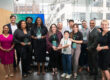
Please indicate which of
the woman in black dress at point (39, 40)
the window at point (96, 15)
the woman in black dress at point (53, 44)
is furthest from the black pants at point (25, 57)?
the window at point (96, 15)

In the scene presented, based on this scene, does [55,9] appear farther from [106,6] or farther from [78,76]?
[78,76]

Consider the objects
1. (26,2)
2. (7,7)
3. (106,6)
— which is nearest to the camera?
(7,7)

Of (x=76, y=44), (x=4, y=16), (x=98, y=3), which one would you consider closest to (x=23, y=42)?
(x=76, y=44)

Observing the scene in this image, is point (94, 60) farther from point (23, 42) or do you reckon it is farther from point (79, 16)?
point (79, 16)

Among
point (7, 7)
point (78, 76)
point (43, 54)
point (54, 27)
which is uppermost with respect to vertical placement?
point (7, 7)

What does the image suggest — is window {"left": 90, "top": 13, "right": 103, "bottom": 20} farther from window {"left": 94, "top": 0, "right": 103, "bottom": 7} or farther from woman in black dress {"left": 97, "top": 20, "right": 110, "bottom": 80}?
woman in black dress {"left": 97, "top": 20, "right": 110, "bottom": 80}

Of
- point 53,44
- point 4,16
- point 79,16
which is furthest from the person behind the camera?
point 79,16

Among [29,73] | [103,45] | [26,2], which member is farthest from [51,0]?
[103,45]

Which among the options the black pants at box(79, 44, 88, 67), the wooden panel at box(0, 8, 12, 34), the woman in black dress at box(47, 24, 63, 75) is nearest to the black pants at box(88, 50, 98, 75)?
the black pants at box(79, 44, 88, 67)

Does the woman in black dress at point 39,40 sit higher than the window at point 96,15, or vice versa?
the window at point 96,15

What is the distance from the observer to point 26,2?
342 inches

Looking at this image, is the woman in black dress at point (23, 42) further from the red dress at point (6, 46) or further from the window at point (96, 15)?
the window at point (96, 15)

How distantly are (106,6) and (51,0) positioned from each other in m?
3.40

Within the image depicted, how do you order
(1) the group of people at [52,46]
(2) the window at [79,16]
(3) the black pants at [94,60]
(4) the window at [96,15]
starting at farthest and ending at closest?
(2) the window at [79,16], (4) the window at [96,15], (1) the group of people at [52,46], (3) the black pants at [94,60]
